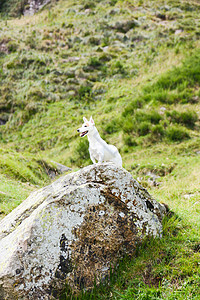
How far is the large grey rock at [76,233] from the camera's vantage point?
266 cm

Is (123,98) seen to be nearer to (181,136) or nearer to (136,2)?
(181,136)

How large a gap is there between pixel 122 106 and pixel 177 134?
485cm

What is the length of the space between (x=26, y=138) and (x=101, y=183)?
493 inches

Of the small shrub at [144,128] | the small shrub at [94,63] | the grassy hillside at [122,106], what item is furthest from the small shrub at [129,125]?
the small shrub at [94,63]

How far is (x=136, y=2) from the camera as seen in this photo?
1153 inches

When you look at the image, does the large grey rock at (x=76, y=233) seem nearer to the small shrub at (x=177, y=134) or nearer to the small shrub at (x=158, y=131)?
the small shrub at (x=177, y=134)

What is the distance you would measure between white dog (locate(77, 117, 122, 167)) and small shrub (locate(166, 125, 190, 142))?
23.3 ft

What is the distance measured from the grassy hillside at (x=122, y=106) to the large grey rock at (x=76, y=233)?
269 mm

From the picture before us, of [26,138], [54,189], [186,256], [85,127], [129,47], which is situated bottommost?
[26,138]

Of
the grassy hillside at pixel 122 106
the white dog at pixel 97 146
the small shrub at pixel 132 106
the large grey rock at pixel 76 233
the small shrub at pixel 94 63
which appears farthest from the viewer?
the small shrub at pixel 94 63

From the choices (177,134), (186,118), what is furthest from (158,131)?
(186,118)

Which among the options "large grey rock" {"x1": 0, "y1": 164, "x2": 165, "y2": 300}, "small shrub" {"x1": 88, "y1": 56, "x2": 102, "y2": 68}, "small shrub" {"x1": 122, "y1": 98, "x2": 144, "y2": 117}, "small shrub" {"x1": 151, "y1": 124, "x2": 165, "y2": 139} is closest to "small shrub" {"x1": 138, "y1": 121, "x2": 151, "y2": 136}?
"small shrub" {"x1": 151, "y1": 124, "x2": 165, "y2": 139}

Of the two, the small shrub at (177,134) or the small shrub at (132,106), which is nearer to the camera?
the small shrub at (177,134)

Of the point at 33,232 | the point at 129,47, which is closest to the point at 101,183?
the point at 33,232
